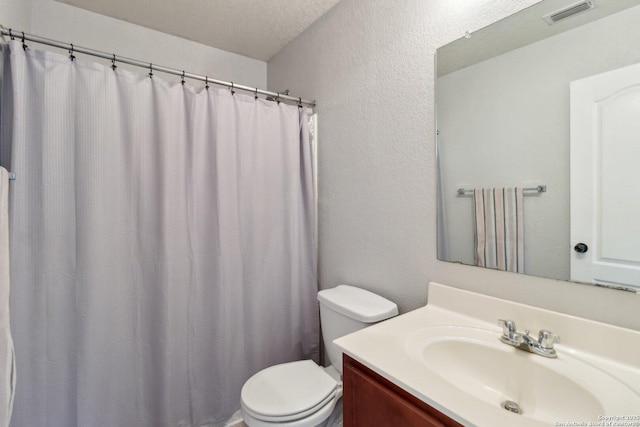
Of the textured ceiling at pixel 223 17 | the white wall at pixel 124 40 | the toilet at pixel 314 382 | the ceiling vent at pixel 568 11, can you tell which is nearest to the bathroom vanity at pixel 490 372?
the toilet at pixel 314 382

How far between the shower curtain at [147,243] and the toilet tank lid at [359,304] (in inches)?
16.6

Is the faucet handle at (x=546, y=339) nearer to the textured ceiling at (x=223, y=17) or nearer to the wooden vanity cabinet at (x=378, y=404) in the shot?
the wooden vanity cabinet at (x=378, y=404)

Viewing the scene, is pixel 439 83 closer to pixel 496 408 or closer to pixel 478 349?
pixel 478 349

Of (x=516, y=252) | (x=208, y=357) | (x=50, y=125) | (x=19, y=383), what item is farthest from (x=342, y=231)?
(x=19, y=383)

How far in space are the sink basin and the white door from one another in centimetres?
28

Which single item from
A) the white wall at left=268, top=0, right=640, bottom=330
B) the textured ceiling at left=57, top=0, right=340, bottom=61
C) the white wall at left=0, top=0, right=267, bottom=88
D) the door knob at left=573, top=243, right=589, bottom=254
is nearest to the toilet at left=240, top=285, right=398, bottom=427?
the white wall at left=268, top=0, right=640, bottom=330

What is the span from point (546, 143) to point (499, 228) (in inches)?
12.8

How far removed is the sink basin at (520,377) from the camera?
679 mm

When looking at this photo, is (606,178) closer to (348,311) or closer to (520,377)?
(520,377)

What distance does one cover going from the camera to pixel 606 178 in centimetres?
83

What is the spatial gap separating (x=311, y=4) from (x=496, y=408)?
2016mm

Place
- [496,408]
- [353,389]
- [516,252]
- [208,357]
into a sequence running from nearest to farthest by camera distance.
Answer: [496,408] → [353,389] → [516,252] → [208,357]

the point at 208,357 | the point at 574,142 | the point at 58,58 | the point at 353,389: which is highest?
the point at 58,58

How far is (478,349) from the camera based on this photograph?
92 centimetres
